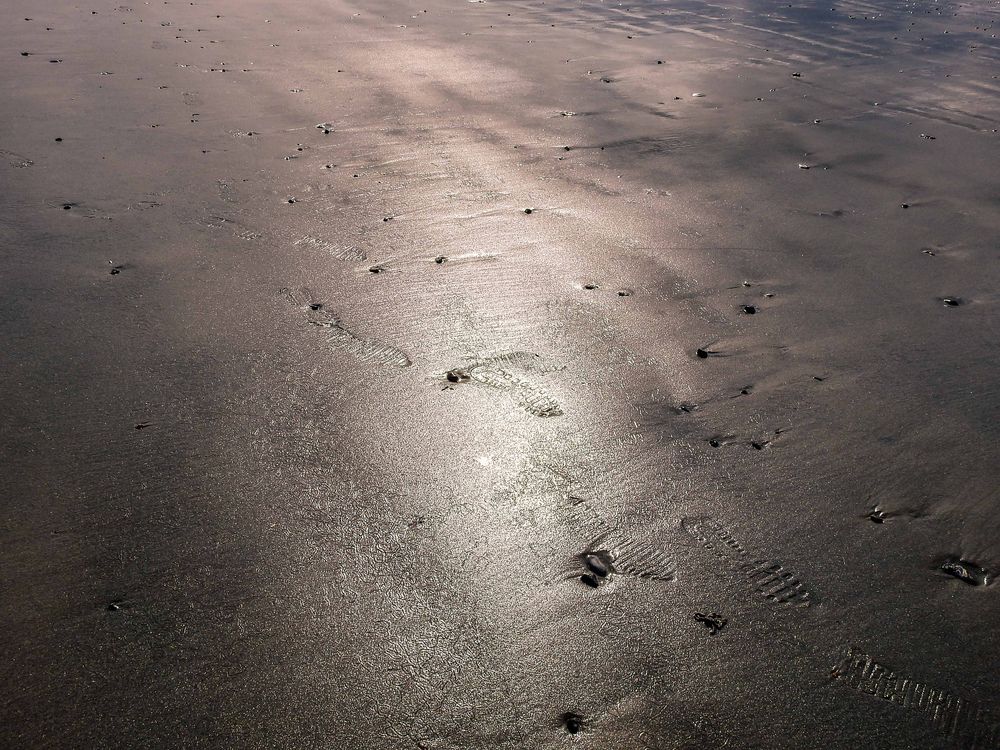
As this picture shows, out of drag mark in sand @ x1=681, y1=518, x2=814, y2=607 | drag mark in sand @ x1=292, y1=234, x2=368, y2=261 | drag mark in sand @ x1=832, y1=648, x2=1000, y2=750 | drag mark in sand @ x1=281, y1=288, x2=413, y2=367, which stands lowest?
drag mark in sand @ x1=832, y1=648, x2=1000, y2=750

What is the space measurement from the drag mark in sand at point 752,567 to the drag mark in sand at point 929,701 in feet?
0.70

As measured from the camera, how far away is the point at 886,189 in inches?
190

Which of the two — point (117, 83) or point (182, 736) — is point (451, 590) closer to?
point (182, 736)

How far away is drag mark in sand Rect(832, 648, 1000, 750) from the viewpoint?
185cm

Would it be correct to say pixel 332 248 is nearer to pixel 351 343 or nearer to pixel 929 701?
pixel 351 343

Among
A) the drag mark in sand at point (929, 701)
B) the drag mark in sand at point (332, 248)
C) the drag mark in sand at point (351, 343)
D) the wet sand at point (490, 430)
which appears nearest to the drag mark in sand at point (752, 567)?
the wet sand at point (490, 430)

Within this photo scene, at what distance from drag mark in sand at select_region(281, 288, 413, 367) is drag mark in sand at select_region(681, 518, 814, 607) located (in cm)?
134

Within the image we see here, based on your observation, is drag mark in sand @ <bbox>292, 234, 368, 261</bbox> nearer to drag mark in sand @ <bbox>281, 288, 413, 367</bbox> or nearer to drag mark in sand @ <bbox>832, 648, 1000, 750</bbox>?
drag mark in sand @ <bbox>281, 288, 413, 367</bbox>

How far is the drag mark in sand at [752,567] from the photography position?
7.11 feet

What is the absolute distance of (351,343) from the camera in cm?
318

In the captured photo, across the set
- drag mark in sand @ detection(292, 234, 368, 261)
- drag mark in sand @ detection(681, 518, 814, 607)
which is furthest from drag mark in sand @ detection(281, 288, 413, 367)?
drag mark in sand @ detection(681, 518, 814, 607)

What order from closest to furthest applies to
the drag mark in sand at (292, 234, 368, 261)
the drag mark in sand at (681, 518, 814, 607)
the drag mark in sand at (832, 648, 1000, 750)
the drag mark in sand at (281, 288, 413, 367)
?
the drag mark in sand at (832, 648, 1000, 750), the drag mark in sand at (681, 518, 814, 607), the drag mark in sand at (281, 288, 413, 367), the drag mark in sand at (292, 234, 368, 261)

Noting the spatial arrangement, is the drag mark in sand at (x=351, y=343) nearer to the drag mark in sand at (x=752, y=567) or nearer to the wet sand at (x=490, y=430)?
the wet sand at (x=490, y=430)

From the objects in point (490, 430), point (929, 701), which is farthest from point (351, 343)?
point (929, 701)
